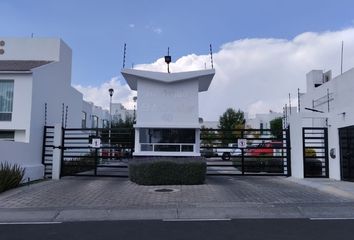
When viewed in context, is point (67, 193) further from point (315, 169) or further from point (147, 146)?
point (315, 169)

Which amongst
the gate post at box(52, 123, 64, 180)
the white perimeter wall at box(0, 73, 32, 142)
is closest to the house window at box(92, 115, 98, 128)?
the white perimeter wall at box(0, 73, 32, 142)

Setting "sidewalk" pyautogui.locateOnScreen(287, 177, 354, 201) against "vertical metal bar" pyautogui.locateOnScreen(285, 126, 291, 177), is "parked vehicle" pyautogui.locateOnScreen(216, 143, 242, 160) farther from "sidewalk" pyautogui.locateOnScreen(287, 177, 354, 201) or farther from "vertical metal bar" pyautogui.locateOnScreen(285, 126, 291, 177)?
"sidewalk" pyautogui.locateOnScreen(287, 177, 354, 201)

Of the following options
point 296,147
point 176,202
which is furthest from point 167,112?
point 176,202

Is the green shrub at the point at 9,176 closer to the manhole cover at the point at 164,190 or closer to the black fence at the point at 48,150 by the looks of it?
the black fence at the point at 48,150

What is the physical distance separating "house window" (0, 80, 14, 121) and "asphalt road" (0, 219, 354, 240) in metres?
13.3

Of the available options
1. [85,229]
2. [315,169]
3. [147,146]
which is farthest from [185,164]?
[85,229]

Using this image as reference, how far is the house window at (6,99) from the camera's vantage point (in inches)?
856

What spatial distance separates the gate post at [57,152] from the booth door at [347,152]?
13.0m

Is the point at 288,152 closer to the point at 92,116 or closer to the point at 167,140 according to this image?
the point at 167,140

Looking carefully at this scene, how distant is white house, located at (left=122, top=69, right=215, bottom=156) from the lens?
774 inches

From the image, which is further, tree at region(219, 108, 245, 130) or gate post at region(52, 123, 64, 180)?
tree at region(219, 108, 245, 130)

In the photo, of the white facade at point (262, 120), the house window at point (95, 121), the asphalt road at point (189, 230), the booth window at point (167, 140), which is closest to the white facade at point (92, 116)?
the house window at point (95, 121)

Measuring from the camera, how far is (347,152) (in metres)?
17.9

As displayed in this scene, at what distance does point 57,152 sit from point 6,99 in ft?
13.5
